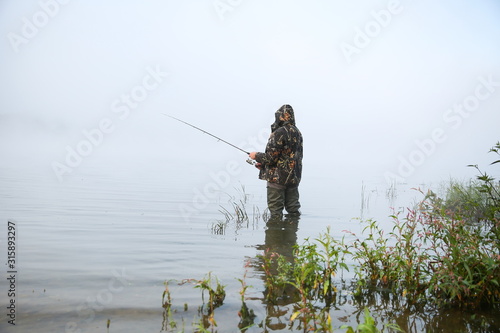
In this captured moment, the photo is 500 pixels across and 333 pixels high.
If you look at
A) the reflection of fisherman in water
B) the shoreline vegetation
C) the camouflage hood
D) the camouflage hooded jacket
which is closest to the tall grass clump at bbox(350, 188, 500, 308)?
the shoreline vegetation

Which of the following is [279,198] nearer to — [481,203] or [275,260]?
[275,260]

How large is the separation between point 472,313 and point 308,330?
4.79 feet

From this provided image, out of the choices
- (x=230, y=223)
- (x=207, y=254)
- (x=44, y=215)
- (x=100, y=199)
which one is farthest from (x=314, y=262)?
(x=100, y=199)

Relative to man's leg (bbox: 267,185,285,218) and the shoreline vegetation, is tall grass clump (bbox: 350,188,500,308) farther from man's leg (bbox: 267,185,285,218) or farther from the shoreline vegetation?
man's leg (bbox: 267,185,285,218)

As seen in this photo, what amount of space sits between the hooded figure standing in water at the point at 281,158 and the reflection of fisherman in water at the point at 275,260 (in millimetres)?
547

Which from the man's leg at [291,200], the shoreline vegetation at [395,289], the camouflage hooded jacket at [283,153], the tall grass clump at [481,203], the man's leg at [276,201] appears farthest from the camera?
the man's leg at [291,200]

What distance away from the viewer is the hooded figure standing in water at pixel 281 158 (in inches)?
327

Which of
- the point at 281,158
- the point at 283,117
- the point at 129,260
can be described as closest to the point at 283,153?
the point at 281,158

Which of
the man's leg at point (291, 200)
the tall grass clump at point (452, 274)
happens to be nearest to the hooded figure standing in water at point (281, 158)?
the man's leg at point (291, 200)

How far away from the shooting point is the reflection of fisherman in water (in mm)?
3215

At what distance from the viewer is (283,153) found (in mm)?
8430

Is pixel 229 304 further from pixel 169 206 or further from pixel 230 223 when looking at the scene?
pixel 169 206

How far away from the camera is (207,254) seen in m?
5.59

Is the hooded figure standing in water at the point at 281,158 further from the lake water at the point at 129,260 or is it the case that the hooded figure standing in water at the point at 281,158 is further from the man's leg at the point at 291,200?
the lake water at the point at 129,260
